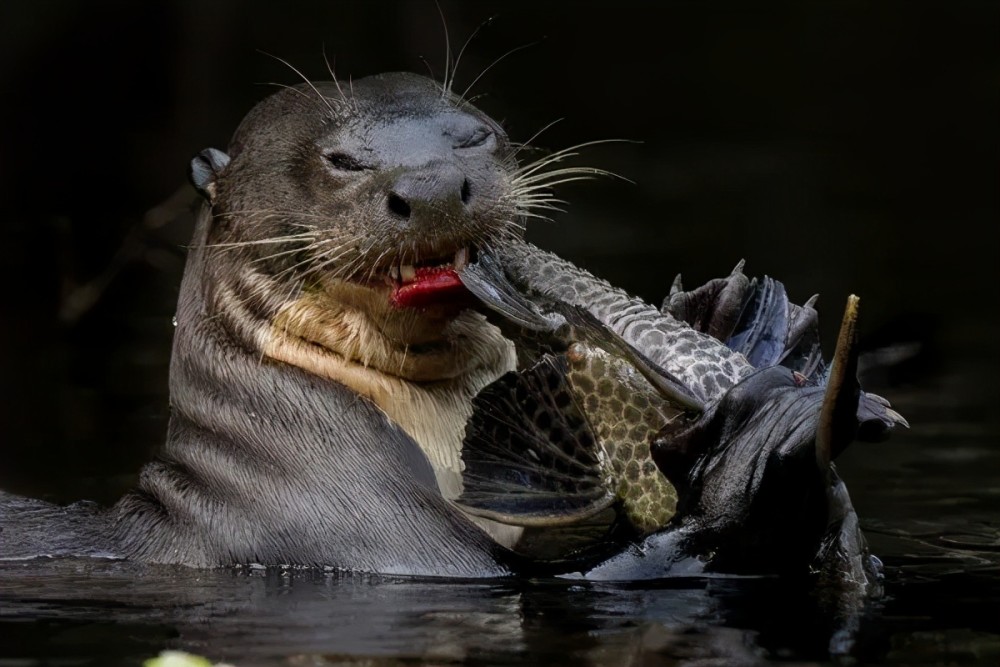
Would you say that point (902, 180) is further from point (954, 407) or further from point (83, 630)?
point (83, 630)

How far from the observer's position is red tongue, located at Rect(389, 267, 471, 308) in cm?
448

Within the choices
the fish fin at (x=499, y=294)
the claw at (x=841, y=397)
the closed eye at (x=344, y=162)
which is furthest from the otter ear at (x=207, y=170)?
the claw at (x=841, y=397)

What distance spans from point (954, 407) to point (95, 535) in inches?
Result: 173

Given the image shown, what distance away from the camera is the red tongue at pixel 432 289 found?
4477 mm

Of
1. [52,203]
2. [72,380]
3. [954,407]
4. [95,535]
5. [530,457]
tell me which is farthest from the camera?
[52,203]

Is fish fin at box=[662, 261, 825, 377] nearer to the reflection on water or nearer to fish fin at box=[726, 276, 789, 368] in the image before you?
fish fin at box=[726, 276, 789, 368]

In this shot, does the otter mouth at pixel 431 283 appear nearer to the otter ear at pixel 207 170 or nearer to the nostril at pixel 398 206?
the nostril at pixel 398 206

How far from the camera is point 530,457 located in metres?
4.34

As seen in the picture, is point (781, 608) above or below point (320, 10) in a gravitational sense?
below

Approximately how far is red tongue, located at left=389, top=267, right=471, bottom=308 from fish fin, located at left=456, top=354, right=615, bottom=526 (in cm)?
27

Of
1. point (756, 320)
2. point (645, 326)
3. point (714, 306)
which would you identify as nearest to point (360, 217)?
point (645, 326)

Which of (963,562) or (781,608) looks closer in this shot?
(781,608)

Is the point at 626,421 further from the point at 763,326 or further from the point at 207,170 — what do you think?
the point at 207,170

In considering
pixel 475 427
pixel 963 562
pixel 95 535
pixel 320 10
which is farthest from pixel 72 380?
pixel 963 562
